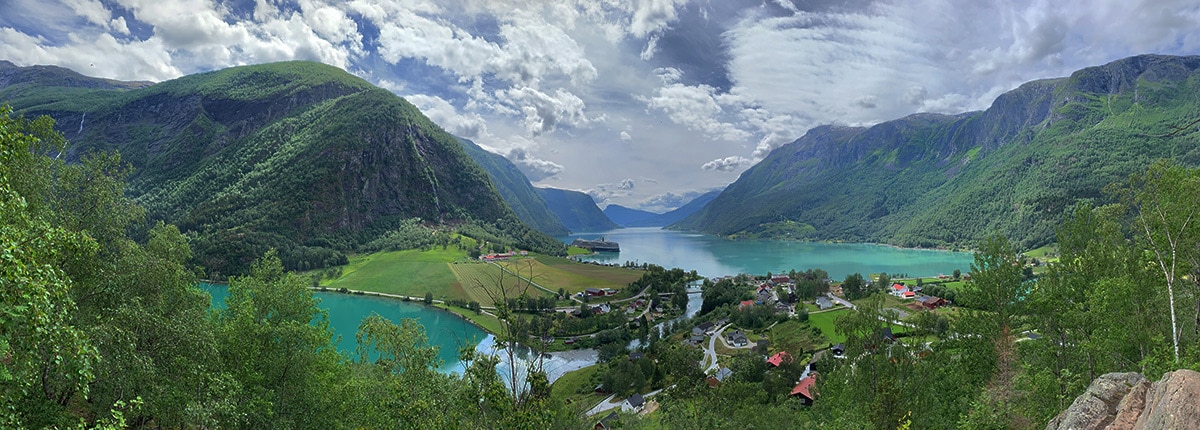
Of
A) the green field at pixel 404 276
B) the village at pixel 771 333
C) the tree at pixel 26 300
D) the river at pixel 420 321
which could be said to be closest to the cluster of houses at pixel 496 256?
the green field at pixel 404 276

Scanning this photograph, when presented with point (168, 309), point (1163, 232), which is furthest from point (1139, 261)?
point (168, 309)

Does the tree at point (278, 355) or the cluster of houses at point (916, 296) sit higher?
the tree at point (278, 355)

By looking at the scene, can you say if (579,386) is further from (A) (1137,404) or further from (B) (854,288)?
(B) (854,288)

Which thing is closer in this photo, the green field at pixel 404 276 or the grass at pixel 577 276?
the green field at pixel 404 276

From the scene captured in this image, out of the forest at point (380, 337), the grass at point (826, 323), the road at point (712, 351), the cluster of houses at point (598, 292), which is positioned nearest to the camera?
the forest at point (380, 337)

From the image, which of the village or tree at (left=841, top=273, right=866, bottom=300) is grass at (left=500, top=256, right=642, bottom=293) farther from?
tree at (left=841, top=273, right=866, bottom=300)

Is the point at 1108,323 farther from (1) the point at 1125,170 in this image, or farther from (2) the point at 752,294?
(1) the point at 1125,170

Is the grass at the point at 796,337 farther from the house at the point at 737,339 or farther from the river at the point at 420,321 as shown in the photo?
the river at the point at 420,321

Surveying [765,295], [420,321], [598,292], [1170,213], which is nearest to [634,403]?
[1170,213]
